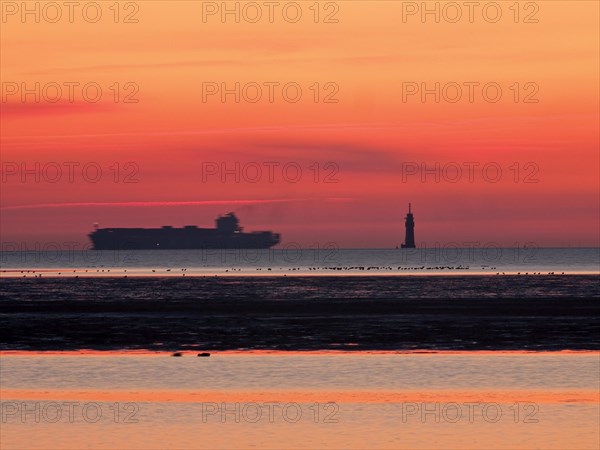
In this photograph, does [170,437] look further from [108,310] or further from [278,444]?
[108,310]

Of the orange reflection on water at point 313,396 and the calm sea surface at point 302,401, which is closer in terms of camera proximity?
the calm sea surface at point 302,401

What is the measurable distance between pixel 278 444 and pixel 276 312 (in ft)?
165

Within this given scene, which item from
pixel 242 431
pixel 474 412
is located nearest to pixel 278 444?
pixel 242 431

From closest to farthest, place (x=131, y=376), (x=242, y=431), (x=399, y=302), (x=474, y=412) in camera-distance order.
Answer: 1. (x=242, y=431)
2. (x=474, y=412)
3. (x=131, y=376)
4. (x=399, y=302)

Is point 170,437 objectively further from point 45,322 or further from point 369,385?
point 45,322

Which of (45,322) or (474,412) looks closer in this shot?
(474,412)

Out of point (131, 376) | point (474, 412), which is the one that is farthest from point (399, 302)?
point (474, 412)

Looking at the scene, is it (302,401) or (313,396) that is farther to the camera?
(313,396)

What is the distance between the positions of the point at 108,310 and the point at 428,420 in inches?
2113

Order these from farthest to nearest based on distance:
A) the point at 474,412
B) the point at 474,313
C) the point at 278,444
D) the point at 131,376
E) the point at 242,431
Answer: the point at 474,313
the point at 131,376
the point at 474,412
the point at 242,431
the point at 278,444

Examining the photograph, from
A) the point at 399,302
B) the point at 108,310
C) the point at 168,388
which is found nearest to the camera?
the point at 168,388

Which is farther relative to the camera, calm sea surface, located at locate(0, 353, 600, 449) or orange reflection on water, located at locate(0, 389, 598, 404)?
orange reflection on water, located at locate(0, 389, 598, 404)

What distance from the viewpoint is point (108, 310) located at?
78.9 meters

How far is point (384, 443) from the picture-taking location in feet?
81.5
